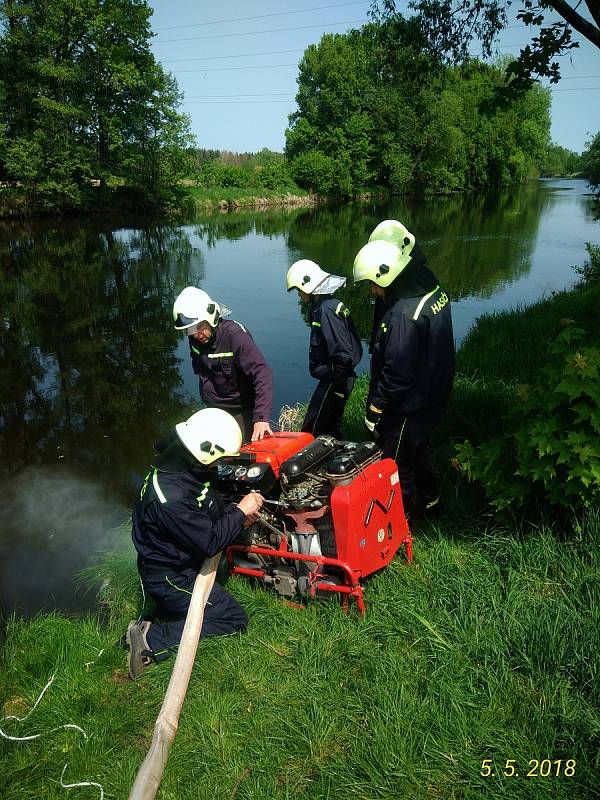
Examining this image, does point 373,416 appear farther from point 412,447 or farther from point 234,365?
point 234,365

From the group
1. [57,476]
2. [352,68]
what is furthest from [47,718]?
[352,68]

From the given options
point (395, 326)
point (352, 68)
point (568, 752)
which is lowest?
point (568, 752)

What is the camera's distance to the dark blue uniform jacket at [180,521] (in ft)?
11.4

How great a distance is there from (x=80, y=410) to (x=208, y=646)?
647 cm

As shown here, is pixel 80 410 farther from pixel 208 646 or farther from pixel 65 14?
pixel 65 14

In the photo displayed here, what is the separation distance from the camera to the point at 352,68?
5431 cm

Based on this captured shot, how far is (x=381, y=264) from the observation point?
13.5 ft

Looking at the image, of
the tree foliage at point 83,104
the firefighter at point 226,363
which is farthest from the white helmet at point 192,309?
the tree foliage at point 83,104

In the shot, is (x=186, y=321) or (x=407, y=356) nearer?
(x=407, y=356)

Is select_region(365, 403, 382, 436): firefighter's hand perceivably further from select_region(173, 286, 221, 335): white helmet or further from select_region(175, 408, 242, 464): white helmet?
select_region(173, 286, 221, 335): white helmet

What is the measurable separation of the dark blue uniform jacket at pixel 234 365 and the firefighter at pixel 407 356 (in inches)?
40.5

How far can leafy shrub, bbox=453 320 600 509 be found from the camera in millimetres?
3135

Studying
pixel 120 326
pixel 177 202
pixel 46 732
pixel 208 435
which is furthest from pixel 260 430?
pixel 177 202

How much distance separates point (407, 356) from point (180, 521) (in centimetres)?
194
